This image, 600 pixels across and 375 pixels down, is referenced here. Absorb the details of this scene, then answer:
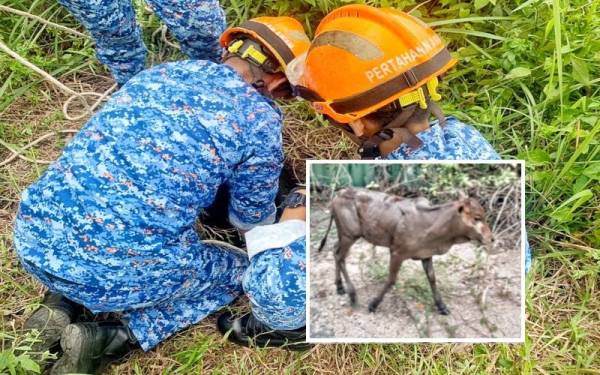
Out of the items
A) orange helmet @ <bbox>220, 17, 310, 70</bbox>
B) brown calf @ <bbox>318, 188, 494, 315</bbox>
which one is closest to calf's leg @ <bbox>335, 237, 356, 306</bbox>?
brown calf @ <bbox>318, 188, 494, 315</bbox>

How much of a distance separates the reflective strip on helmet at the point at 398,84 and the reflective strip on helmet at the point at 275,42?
0.25 metres

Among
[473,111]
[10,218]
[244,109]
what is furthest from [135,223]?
[473,111]

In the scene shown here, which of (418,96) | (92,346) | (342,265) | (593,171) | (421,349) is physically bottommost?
(421,349)

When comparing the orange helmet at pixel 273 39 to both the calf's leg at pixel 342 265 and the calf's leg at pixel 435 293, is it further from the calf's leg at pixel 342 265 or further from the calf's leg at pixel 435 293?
the calf's leg at pixel 435 293

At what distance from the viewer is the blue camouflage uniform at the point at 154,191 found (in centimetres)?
135

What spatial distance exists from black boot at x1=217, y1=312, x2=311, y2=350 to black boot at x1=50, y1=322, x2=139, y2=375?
10.4 inches

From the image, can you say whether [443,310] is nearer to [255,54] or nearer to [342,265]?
[342,265]

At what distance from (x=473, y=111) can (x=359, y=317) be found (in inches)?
34.2

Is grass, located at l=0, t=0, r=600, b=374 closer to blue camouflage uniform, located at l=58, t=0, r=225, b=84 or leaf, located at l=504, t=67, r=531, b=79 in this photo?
leaf, located at l=504, t=67, r=531, b=79

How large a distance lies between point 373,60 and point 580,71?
2.56 feet

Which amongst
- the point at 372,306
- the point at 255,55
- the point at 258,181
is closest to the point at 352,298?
the point at 372,306

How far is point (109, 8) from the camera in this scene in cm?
163

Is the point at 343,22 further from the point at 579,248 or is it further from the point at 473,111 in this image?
the point at 579,248

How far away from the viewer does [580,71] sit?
1.72 metres
